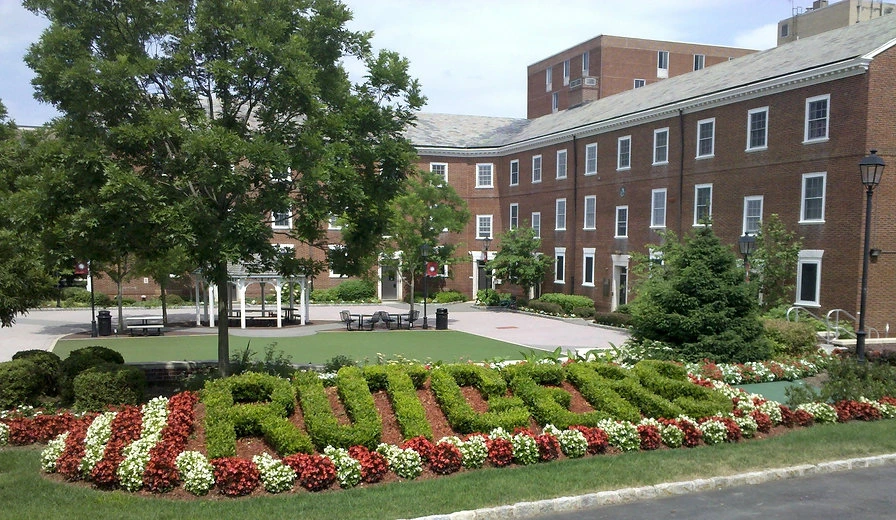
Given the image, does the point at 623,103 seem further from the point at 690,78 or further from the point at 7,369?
the point at 7,369

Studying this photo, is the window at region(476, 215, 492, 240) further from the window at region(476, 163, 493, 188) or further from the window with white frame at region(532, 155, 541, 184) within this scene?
the window with white frame at region(532, 155, 541, 184)

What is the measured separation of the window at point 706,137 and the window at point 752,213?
2993 mm

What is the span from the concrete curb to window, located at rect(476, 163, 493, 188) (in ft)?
129

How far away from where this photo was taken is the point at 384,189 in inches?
531

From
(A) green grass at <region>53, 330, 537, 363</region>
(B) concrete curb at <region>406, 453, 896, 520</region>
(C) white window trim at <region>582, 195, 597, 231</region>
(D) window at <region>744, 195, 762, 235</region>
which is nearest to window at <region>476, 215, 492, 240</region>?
(C) white window trim at <region>582, 195, 597, 231</region>

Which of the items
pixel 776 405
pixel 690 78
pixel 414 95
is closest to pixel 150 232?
pixel 414 95

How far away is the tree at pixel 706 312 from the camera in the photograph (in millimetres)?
17469

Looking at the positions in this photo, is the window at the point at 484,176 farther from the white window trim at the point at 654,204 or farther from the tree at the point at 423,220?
the white window trim at the point at 654,204

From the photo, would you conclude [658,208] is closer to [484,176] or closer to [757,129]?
[757,129]

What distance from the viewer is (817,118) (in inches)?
1020

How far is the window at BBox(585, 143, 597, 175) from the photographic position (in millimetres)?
38750

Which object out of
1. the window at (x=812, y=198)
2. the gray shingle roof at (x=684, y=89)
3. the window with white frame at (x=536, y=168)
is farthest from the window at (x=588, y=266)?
the window at (x=812, y=198)

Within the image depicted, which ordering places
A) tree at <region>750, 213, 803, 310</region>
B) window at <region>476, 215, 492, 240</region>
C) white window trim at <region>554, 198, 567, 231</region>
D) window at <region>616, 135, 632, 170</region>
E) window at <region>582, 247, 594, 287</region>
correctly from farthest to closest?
window at <region>476, 215, 492, 240</region> < white window trim at <region>554, 198, 567, 231</region> < window at <region>582, 247, 594, 287</region> < window at <region>616, 135, 632, 170</region> < tree at <region>750, 213, 803, 310</region>

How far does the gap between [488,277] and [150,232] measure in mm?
37973
